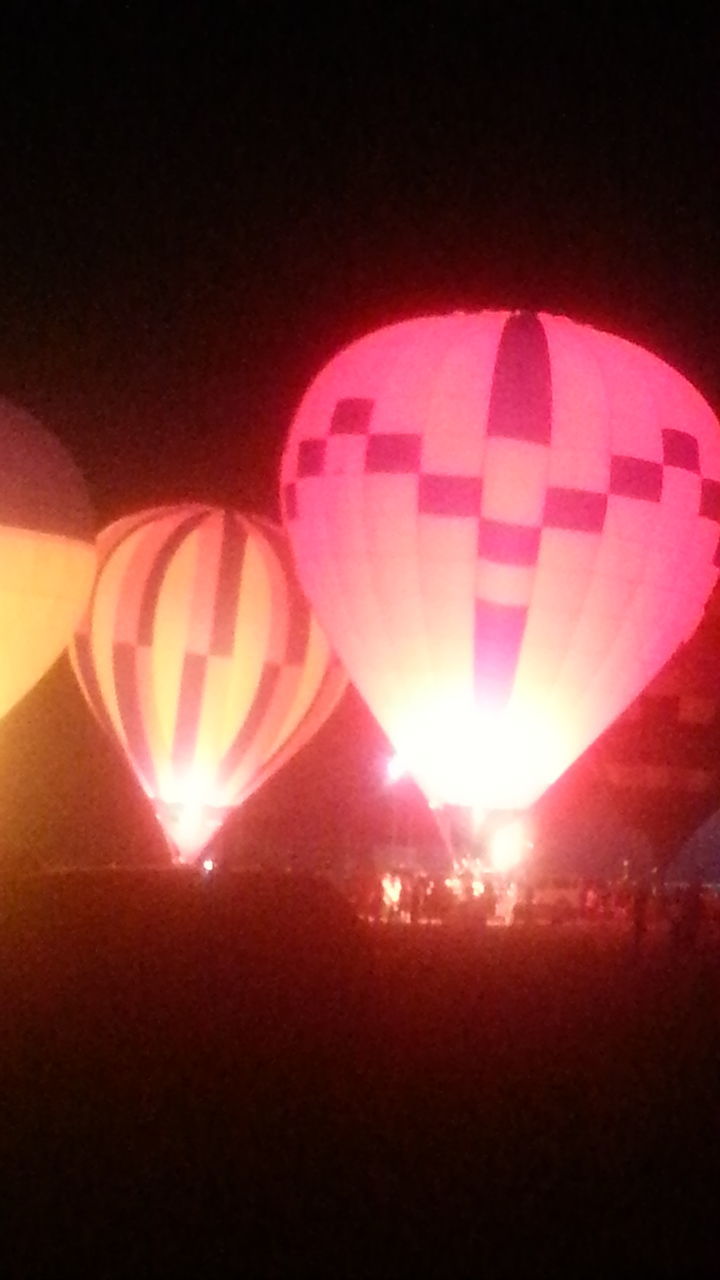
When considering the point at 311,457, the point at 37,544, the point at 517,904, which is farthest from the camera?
the point at 517,904

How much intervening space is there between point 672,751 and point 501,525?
1041 centimetres

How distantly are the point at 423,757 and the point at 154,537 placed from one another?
301 centimetres

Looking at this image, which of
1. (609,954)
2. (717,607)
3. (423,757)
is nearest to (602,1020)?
(609,954)

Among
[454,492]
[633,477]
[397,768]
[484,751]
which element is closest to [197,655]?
[397,768]

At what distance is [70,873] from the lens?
15.3 ft

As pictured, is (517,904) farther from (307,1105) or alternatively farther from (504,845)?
(307,1105)

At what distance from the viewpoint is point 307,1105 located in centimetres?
343

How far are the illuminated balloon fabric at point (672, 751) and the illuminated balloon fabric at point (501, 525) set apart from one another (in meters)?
9.01

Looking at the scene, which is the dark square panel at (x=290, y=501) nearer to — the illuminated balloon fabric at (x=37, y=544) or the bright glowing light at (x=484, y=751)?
the bright glowing light at (x=484, y=751)

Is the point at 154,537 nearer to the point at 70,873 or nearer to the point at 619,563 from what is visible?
the point at 619,563

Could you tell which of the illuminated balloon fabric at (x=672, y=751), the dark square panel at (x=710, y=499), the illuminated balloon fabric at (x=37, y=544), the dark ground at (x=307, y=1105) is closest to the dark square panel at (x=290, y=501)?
the illuminated balloon fabric at (x=37, y=544)

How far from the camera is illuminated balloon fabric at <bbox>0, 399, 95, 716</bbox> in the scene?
8508 mm

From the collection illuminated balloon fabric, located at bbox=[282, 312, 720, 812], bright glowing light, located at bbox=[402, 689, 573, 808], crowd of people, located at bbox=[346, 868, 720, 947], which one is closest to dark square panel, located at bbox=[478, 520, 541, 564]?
illuminated balloon fabric, located at bbox=[282, 312, 720, 812]

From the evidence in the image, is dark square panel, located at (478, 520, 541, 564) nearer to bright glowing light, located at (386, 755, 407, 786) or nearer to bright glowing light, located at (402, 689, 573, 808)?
bright glowing light, located at (402, 689, 573, 808)
